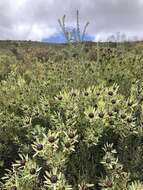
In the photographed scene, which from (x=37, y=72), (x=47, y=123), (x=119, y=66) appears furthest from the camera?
(x=37, y=72)

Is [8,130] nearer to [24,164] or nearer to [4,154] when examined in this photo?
[4,154]

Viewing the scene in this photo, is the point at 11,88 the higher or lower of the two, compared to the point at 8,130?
higher

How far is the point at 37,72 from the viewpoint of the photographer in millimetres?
9688

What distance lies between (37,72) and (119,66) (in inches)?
92.6

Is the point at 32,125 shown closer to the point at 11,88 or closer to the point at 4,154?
the point at 4,154

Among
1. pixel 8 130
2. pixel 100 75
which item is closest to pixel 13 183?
pixel 8 130

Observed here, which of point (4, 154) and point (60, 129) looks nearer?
point (60, 129)

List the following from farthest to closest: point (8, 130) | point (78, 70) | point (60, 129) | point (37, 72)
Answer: point (37, 72), point (78, 70), point (8, 130), point (60, 129)

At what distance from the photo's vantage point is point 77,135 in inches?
174

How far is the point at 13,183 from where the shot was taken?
14.4 ft

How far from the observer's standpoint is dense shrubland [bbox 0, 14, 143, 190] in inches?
166

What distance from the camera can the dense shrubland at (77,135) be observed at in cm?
421

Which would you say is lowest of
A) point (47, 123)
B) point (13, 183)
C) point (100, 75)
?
point (13, 183)

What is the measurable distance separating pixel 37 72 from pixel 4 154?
3663 millimetres
